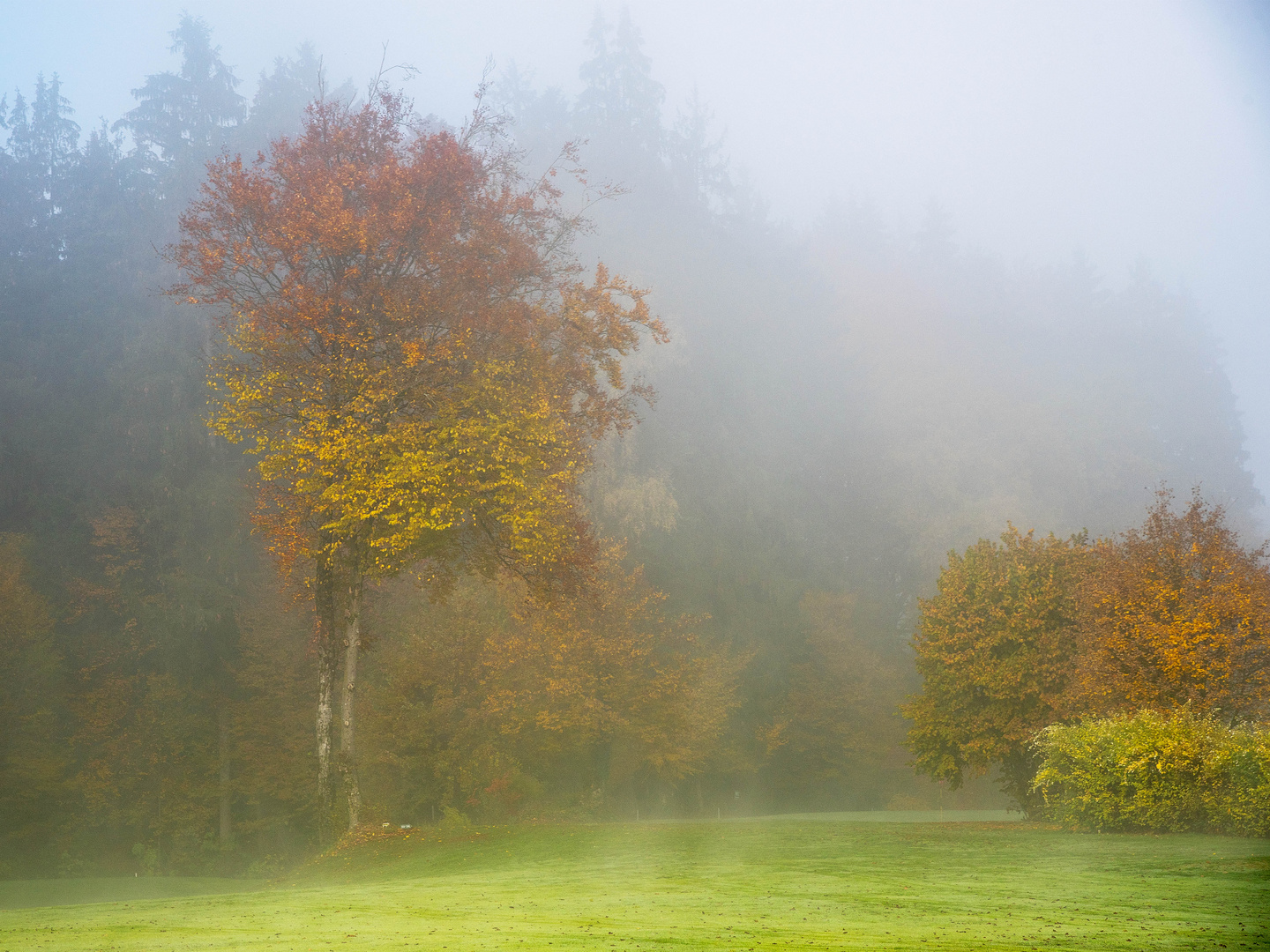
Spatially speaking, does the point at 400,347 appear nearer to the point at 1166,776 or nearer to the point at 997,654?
the point at 1166,776

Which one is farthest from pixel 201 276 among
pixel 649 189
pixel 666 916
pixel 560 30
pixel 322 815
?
pixel 560 30

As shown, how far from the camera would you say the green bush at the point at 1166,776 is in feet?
45.6

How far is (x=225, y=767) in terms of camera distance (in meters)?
Answer: 36.6

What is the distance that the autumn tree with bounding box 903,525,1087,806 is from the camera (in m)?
26.2

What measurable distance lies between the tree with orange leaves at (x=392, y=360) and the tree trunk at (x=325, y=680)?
0.04m

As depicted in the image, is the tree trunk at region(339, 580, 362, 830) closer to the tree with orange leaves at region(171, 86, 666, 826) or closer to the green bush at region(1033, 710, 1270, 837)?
the tree with orange leaves at region(171, 86, 666, 826)

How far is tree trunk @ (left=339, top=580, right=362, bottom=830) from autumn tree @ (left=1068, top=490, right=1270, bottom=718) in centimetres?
1494

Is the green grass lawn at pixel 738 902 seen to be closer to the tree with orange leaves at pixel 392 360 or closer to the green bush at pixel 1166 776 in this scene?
the green bush at pixel 1166 776

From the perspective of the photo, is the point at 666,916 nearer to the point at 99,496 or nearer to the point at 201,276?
the point at 201,276

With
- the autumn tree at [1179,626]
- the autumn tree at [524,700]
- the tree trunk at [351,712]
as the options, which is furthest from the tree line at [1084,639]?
the tree trunk at [351,712]

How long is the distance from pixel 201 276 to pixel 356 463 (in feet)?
16.0

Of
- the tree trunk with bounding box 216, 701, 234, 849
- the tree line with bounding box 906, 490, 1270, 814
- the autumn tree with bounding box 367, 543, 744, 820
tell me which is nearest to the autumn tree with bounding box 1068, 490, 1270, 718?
the tree line with bounding box 906, 490, 1270, 814

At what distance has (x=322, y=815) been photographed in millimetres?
17500

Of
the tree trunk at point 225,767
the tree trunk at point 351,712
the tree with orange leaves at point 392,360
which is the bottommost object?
the tree trunk at point 225,767
